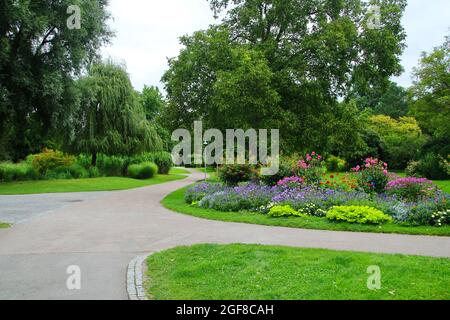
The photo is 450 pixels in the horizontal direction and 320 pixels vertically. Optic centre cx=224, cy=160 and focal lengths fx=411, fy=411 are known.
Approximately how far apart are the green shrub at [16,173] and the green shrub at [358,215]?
24.3 metres

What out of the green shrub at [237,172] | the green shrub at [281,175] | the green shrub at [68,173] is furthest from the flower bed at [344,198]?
the green shrub at [68,173]

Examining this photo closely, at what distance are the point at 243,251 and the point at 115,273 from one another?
2.23 meters

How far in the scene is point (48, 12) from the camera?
22.0 m

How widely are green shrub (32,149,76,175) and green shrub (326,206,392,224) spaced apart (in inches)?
942

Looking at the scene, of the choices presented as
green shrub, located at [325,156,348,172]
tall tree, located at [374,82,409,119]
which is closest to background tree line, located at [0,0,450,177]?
green shrub, located at [325,156,348,172]

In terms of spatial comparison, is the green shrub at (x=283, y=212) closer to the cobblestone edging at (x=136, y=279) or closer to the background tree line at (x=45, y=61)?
the cobblestone edging at (x=136, y=279)

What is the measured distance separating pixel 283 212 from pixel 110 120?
25282 millimetres

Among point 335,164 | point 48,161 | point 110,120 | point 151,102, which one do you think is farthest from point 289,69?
point 151,102

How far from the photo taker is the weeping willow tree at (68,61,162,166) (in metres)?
32.7

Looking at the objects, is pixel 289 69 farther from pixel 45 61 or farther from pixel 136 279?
pixel 45 61

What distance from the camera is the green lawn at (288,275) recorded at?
16.9 feet

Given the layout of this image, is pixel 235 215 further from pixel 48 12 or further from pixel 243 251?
pixel 48 12

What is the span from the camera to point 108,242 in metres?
8.88
